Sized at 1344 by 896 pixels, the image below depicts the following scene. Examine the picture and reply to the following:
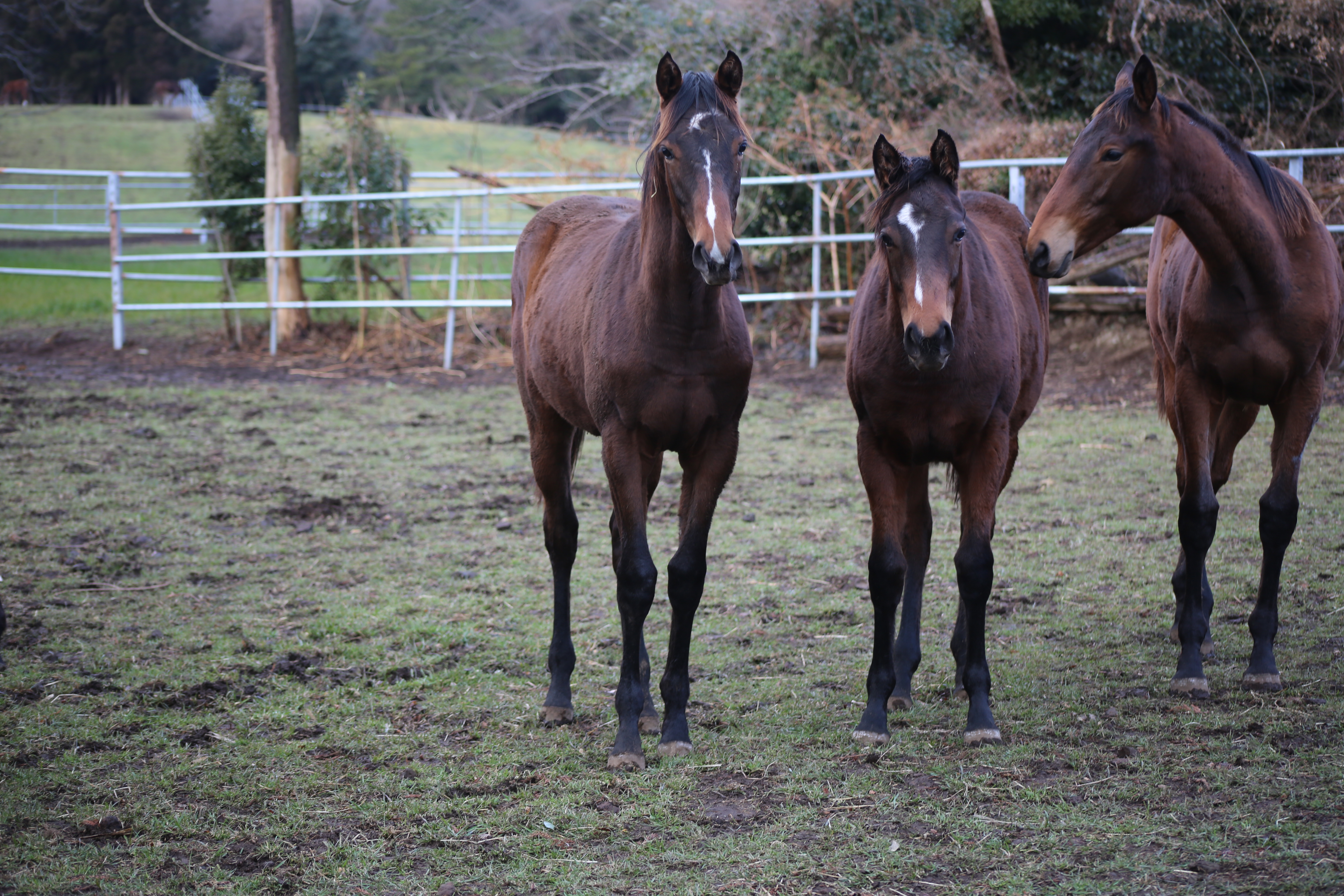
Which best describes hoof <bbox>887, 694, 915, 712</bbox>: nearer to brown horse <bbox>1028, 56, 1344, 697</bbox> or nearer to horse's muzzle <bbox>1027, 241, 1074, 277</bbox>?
brown horse <bbox>1028, 56, 1344, 697</bbox>

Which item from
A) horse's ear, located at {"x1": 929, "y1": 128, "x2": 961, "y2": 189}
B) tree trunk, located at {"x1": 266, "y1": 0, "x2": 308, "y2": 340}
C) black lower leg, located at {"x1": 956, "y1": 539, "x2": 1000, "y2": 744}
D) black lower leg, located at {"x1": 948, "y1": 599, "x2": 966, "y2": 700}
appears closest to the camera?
horse's ear, located at {"x1": 929, "y1": 128, "x2": 961, "y2": 189}

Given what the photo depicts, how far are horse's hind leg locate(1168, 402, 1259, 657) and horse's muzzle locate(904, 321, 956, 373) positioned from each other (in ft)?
5.79

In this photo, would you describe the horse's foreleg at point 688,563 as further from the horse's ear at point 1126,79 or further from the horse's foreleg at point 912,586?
the horse's ear at point 1126,79

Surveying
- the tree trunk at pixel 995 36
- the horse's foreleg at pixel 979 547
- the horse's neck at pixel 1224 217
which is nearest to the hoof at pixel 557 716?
the horse's foreleg at pixel 979 547

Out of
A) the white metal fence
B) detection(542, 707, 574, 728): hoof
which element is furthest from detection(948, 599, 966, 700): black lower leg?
the white metal fence

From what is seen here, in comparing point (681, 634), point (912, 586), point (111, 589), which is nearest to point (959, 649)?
point (912, 586)

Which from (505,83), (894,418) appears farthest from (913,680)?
(505,83)

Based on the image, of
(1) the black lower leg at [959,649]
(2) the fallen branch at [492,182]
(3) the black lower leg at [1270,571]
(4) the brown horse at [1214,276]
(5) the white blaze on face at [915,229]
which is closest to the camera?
(5) the white blaze on face at [915,229]

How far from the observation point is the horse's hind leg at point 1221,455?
4090mm

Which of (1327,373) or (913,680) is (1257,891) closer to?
(913,680)

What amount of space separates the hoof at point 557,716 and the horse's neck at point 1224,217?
2668 mm

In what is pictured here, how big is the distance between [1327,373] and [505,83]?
1007 inches

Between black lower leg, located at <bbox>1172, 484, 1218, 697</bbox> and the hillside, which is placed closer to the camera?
black lower leg, located at <bbox>1172, 484, 1218, 697</bbox>

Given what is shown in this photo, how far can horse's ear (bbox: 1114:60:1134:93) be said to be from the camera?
3.56m
